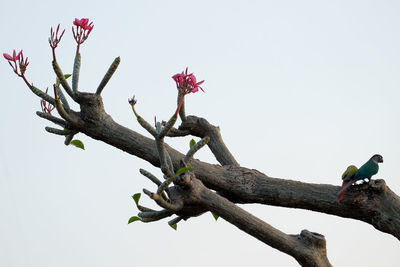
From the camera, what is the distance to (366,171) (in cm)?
432

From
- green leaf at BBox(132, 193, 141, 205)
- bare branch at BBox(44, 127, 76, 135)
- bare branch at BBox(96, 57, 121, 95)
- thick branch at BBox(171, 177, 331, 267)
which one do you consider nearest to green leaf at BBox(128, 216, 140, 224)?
green leaf at BBox(132, 193, 141, 205)

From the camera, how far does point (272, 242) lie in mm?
4156

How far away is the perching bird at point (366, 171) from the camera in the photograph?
14.1ft

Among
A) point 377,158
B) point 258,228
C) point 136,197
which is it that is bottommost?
point 258,228

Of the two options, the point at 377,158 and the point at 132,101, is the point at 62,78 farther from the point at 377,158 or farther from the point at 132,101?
the point at 377,158

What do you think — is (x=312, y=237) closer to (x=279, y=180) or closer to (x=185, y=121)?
(x=279, y=180)

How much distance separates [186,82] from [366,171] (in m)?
1.70

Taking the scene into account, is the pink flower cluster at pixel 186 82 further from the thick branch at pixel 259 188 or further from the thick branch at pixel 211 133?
the thick branch at pixel 211 133

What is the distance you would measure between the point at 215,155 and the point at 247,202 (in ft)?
2.82

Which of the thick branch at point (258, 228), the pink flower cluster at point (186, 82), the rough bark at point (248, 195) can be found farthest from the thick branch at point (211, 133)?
the pink flower cluster at point (186, 82)

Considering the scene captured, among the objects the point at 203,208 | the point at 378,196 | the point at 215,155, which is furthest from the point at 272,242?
the point at 215,155

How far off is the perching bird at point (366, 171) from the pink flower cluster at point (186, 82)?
5.20 feet

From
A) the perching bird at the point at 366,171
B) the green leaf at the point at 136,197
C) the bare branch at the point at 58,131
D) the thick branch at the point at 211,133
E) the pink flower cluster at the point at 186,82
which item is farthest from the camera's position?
the thick branch at the point at 211,133

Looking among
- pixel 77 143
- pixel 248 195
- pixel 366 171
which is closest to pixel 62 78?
pixel 77 143
